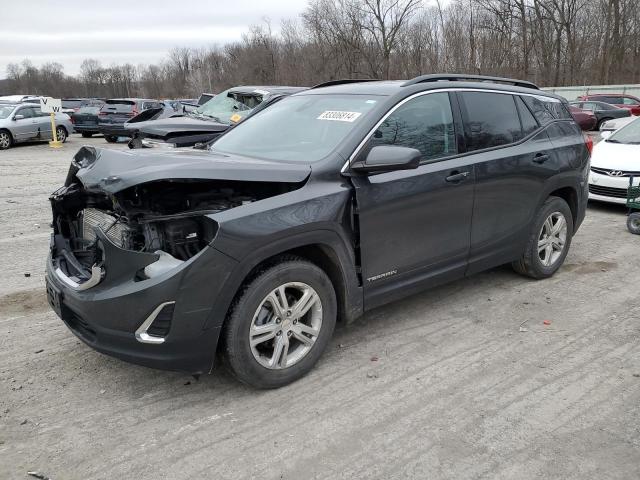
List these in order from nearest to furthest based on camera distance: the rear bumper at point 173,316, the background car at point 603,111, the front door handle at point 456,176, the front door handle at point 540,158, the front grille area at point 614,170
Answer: the rear bumper at point 173,316
the front door handle at point 456,176
the front door handle at point 540,158
the front grille area at point 614,170
the background car at point 603,111

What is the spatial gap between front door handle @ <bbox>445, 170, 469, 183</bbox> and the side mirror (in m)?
0.67

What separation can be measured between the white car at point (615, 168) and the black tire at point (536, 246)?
3.21m

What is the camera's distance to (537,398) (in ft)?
10.6

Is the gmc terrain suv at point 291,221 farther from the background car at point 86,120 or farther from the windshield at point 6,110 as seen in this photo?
the background car at point 86,120

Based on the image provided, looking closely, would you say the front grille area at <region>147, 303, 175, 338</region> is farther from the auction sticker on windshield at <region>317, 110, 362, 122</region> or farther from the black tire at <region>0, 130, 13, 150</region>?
the black tire at <region>0, 130, 13, 150</region>

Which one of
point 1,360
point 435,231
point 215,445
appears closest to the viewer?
point 215,445

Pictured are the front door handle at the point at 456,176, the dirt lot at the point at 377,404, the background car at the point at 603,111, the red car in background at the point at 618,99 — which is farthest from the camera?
the red car in background at the point at 618,99

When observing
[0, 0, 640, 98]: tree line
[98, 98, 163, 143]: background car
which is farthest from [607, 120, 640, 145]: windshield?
[0, 0, 640, 98]: tree line

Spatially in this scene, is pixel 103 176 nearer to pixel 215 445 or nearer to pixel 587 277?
pixel 215 445

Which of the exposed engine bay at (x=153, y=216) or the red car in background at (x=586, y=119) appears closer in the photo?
the exposed engine bay at (x=153, y=216)

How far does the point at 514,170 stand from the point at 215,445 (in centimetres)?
323

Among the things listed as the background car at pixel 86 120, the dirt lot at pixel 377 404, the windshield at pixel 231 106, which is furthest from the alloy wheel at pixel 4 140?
the dirt lot at pixel 377 404

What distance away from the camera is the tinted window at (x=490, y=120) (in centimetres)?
428

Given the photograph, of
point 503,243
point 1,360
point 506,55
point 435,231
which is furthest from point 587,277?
point 506,55
